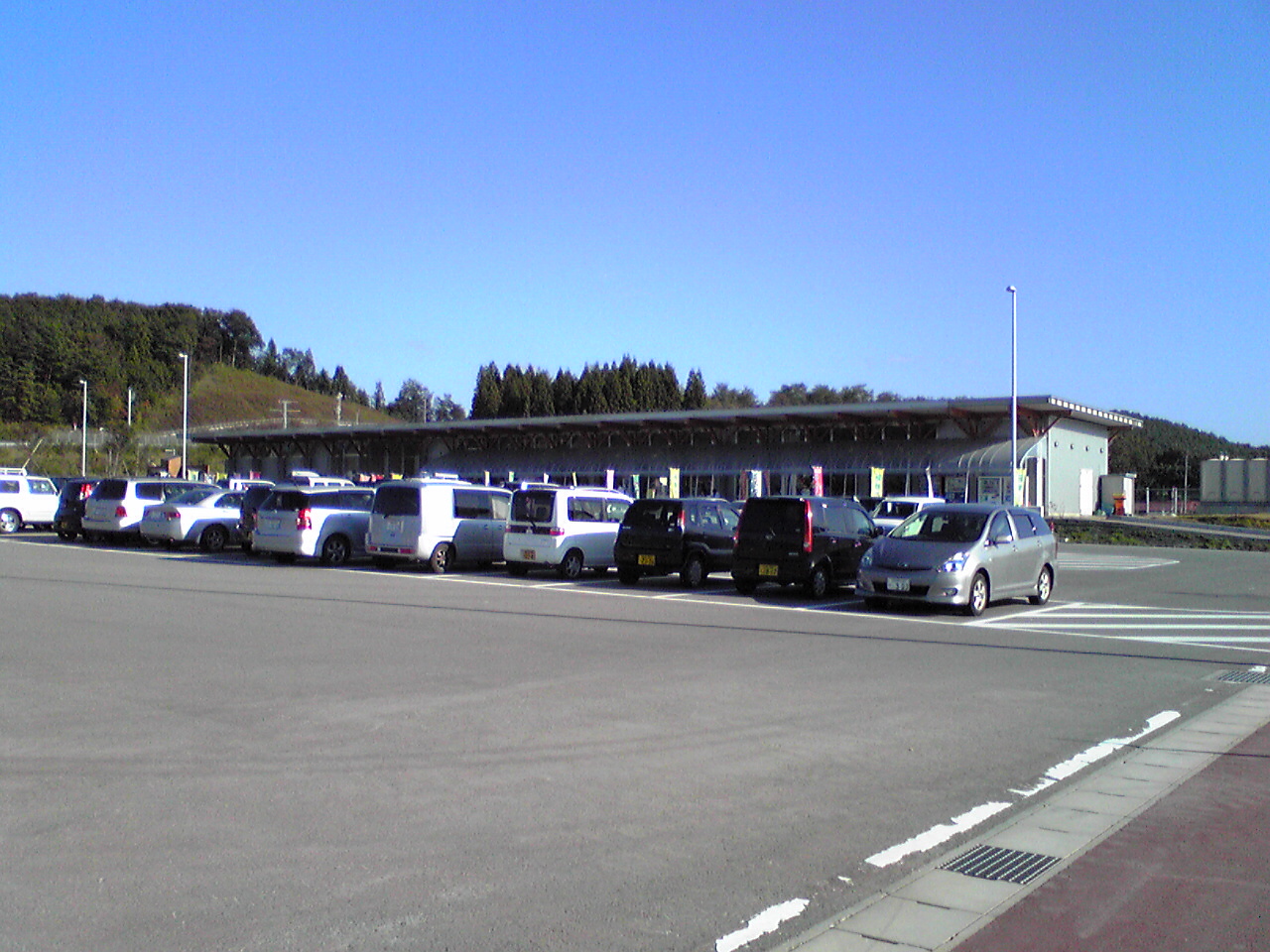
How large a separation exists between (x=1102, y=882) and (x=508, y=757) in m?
3.64

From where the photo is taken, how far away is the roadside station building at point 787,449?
52.7m

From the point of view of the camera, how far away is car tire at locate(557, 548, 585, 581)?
22453 millimetres

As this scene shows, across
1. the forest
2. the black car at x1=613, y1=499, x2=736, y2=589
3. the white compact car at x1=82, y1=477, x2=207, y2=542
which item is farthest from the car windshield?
the forest

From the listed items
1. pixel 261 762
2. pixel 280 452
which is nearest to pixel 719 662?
pixel 261 762

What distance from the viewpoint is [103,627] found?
1312cm

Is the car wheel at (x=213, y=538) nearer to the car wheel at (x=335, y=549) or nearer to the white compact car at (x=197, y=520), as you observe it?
the white compact car at (x=197, y=520)

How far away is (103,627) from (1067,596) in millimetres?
15525

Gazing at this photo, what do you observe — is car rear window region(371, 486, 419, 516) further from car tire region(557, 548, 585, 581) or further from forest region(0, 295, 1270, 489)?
forest region(0, 295, 1270, 489)

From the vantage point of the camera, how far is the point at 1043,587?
18859 millimetres

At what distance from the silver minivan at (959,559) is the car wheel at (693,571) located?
13.3ft

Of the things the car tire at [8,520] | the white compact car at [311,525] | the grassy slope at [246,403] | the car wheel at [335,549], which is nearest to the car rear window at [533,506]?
the white compact car at [311,525]

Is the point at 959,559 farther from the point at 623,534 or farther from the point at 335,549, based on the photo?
the point at 335,549

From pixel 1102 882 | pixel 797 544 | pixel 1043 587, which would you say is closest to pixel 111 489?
pixel 797 544

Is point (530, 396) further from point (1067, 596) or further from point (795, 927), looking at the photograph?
point (795, 927)
